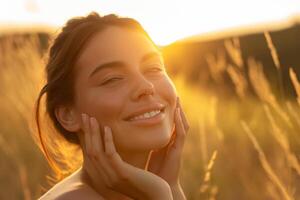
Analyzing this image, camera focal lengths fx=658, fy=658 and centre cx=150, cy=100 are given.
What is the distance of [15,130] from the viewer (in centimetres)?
649

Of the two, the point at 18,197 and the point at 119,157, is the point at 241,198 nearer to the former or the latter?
the point at 18,197

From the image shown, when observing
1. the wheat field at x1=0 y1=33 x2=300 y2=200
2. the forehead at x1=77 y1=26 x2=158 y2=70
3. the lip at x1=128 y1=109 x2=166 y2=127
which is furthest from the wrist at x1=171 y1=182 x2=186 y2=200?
the wheat field at x1=0 y1=33 x2=300 y2=200

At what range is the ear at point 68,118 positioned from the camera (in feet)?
8.13

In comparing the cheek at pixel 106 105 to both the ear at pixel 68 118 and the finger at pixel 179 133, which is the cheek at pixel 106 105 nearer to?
the ear at pixel 68 118

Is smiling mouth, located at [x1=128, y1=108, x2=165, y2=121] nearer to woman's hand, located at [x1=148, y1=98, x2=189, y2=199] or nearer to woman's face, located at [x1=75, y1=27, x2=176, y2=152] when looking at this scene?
woman's face, located at [x1=75, y1=27, x2=176, y2=152]

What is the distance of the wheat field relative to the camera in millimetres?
4336

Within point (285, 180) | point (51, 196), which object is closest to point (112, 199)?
point (51, 196)

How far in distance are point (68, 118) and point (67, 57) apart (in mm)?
235

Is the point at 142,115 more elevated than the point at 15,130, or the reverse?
the point at 142,115

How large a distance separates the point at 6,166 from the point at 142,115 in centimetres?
361

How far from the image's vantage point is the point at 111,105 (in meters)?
2.29

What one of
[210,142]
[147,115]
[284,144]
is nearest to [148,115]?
[147,115]

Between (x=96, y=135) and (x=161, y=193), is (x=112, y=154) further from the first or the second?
(x=161, y=193)

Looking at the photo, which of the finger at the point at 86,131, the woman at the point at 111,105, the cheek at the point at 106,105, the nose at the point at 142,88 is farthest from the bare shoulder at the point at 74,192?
the nose at the point at 142,88
